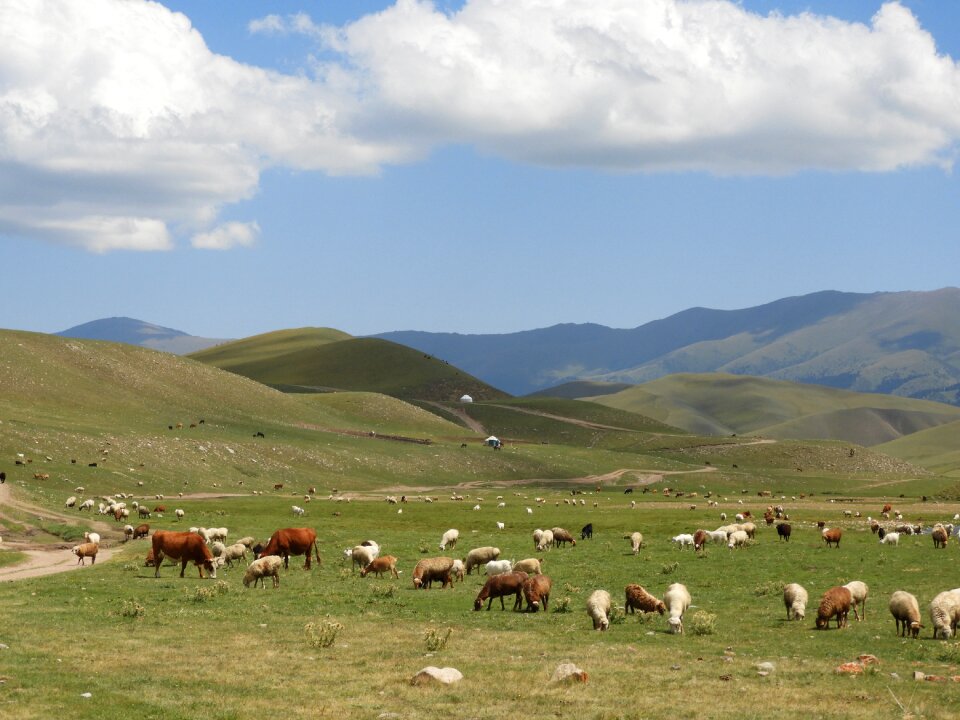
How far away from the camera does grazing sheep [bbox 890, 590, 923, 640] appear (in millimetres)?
25688

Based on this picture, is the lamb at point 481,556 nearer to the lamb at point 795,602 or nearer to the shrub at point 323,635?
the lamb at point 795,602

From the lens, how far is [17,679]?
66.5 feet

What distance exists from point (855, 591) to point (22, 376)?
423 ft

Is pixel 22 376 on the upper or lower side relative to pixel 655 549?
upper

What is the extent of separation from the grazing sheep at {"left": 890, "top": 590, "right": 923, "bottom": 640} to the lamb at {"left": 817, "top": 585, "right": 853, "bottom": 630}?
57.4 inches

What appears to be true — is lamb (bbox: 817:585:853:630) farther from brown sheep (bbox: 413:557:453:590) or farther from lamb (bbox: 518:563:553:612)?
brown sheep (bbox: 413:557:453:590)

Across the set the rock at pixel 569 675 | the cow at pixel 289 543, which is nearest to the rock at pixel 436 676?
the rock at pixel 569 675

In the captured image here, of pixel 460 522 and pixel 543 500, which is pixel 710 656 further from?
pixel 543 500

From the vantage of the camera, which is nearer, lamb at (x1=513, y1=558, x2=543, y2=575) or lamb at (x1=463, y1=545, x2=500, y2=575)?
lamb at (x1=513, y1=558, x2=543, y2=575)

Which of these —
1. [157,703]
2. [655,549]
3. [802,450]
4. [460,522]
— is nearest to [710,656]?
[157,703]

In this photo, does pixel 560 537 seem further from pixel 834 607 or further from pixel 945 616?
pixel 945 616

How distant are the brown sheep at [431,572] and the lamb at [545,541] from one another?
14448mm

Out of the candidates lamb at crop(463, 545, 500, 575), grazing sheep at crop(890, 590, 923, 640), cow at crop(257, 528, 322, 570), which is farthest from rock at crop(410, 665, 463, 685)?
cow at crop(257, 528, 322, 570)

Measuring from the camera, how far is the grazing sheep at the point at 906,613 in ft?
84.3
